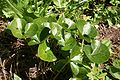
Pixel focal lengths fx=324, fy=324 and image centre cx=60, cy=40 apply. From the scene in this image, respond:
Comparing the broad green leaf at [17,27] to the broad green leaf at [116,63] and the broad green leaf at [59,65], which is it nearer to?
the broad green leaf at [59,65]

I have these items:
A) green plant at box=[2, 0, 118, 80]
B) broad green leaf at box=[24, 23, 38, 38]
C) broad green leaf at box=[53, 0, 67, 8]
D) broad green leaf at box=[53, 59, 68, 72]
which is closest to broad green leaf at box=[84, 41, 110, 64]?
green plant at box=[2, 0, 118, 80]

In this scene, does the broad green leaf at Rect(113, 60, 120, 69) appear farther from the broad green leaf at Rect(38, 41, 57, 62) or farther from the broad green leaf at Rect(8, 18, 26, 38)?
the broad green leaf at Rect(8, 18, 26, 38)

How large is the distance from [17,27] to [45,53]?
0.74 feet

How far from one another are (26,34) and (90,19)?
2.15 feet

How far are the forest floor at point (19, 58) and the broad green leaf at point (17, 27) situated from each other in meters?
0.21

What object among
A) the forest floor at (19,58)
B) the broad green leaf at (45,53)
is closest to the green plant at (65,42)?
the broad green leaf at (45,53)

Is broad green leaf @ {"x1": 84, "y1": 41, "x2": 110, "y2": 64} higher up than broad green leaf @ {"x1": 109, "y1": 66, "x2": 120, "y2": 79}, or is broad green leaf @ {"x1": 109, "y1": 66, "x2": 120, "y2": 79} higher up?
broad green leaf @ {"x1": 84, "y1": 41, "x2": 110, "y2": 64}

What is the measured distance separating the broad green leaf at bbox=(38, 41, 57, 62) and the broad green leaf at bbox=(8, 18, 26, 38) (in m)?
0.13

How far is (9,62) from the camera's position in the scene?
198cm

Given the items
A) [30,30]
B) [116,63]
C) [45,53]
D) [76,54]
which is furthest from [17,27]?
[116,63]

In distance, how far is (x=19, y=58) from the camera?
2.02 m

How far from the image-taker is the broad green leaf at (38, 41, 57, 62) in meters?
1.76

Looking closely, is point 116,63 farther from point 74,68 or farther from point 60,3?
point 60,3

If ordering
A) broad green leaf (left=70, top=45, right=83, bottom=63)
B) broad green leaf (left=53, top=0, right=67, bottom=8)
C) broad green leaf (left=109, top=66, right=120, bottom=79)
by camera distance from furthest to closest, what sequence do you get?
broad green leaf (left=53, top=0, right=67, bottom=8)
broad green leaf (left=109, top=66, right=120, bottom=79)
broad green leaf (left=70, top=45, right=83, bottom=63)
